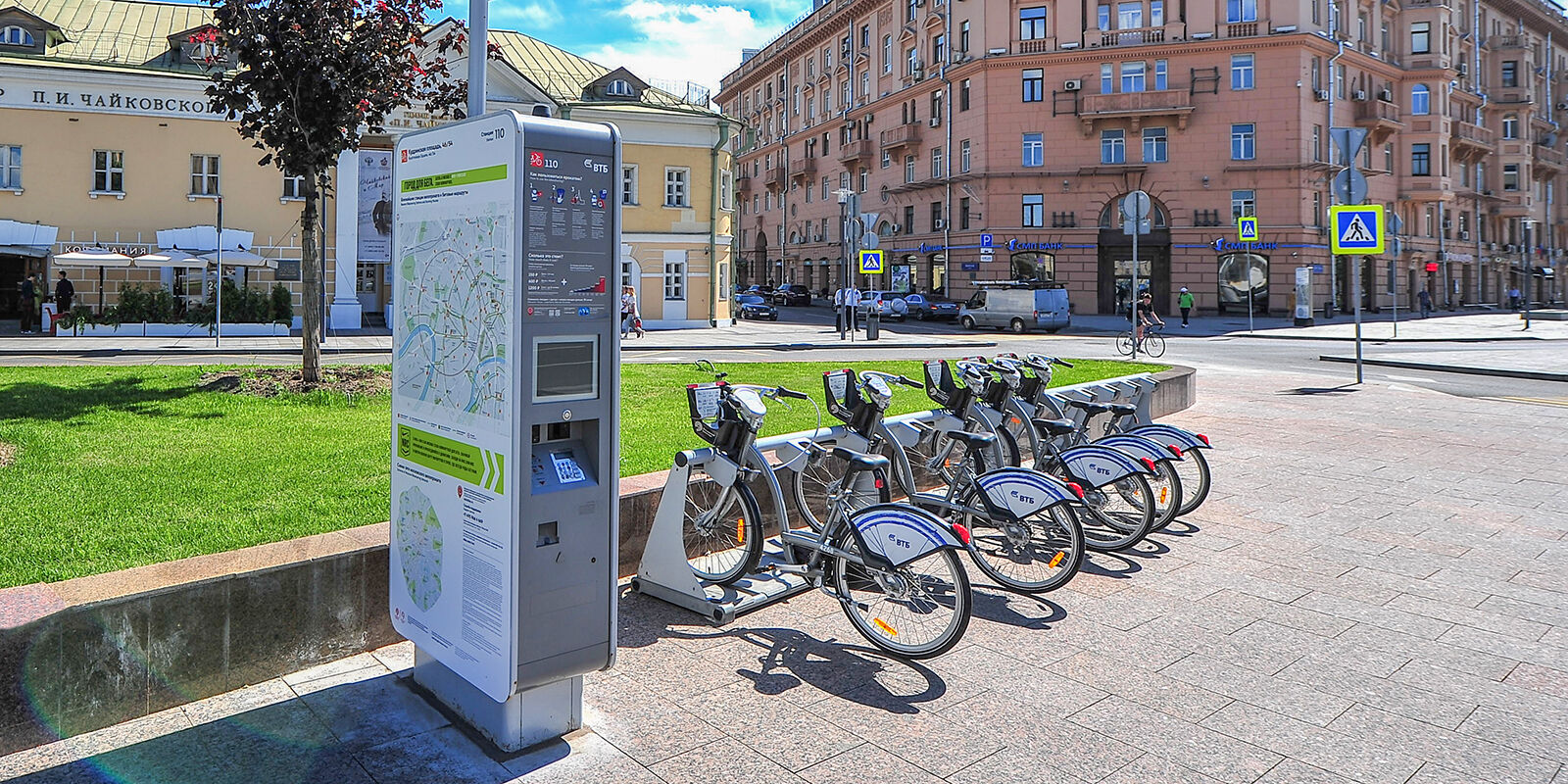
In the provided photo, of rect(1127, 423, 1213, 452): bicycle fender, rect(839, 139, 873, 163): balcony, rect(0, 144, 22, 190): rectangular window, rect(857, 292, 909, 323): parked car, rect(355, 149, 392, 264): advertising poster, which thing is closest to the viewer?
rect(1127, 423, 1213, 452): bicycle fender

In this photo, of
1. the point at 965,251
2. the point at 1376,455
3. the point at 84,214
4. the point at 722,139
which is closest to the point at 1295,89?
the point at 965,251

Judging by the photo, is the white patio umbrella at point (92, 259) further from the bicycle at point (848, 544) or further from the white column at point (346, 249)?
the bicycle at point (848, 544)

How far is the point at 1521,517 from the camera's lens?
25.8 ft

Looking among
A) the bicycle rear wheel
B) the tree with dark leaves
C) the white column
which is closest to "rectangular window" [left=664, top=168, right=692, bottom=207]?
the white column

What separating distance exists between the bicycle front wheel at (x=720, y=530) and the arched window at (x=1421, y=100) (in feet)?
197

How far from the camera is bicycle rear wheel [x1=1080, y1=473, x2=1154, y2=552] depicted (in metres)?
6.80

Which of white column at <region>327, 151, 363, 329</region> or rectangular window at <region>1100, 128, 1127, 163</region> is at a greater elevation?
rectangular window at <region>1100, 128, 1127, 163</region>

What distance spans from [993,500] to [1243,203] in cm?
4553

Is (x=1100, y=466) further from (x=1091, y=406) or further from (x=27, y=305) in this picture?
(x=27, y=305)

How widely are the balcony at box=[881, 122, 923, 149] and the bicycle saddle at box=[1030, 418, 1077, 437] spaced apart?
49.1m

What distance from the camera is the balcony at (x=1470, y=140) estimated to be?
57.1m

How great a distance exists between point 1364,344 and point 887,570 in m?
29.1

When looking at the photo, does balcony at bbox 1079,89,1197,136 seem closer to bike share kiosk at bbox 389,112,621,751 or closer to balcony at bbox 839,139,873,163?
balcony at bbox 839,139,873,163

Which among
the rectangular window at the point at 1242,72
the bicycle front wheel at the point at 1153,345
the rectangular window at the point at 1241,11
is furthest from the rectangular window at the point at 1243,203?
the bicycle front wheel at the point at 1153,345
